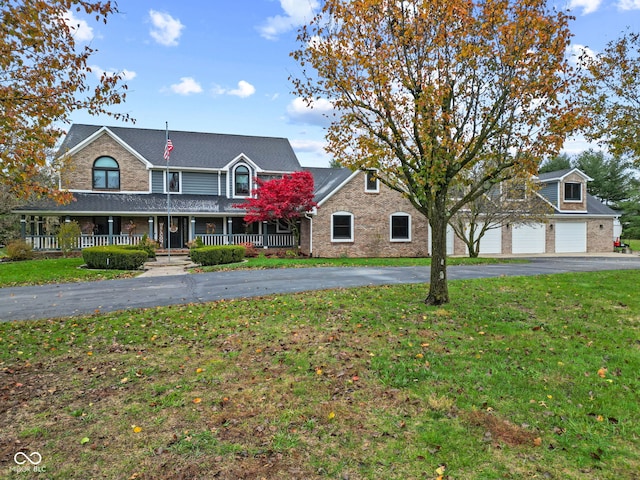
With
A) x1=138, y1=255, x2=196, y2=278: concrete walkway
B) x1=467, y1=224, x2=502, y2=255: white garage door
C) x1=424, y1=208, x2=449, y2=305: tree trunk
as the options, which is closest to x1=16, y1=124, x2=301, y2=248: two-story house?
x1=138, y1=255, x2=196, y2=278: concrete walkway

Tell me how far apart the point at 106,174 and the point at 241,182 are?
8305 millimetres

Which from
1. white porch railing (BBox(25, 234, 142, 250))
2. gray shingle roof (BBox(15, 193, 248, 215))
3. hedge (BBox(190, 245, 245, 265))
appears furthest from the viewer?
white porch railing (BBox(25, 234, 142, 250))

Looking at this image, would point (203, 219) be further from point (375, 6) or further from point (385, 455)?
point (385, 455)

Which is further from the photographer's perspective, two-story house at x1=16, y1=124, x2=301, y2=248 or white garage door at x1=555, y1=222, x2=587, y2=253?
white garage door at x1=555, y1=222, x2=587, y2=253

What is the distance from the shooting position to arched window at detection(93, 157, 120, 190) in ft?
79.0

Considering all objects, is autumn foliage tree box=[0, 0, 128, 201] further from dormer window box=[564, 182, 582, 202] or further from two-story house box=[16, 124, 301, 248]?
dormer window box=[564, 182, 582, 202]

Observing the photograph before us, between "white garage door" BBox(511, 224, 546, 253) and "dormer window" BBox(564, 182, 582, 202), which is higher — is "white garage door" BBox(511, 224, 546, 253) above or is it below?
below

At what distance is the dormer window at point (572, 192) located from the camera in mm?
29523

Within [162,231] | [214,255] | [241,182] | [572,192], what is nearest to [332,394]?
[214,255]

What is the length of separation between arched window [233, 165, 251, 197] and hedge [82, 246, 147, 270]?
1026 cm

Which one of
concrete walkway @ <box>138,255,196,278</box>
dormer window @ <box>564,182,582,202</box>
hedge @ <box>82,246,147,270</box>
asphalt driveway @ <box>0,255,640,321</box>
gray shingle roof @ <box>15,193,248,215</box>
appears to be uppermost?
dormer window @ <box>564,182,582,202</box>

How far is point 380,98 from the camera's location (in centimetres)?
819

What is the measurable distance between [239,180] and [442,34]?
2059cm

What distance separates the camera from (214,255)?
1822 cm
